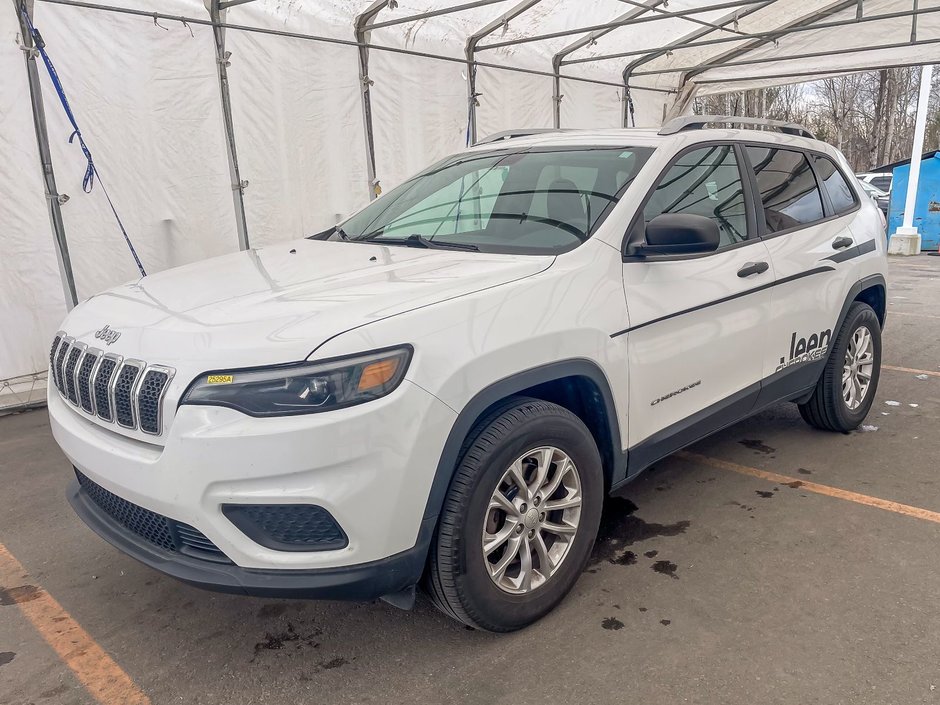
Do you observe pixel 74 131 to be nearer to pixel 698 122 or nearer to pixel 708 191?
pixel 698 122

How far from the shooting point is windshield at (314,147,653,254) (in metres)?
3.01

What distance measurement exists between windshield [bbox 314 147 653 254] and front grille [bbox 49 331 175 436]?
4.44 ft

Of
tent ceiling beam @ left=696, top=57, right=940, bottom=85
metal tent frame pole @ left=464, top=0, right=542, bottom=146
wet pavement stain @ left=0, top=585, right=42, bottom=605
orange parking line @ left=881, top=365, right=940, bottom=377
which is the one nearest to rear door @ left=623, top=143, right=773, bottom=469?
wet pavement stain @ left=0, top=585, right=42, bottom=605

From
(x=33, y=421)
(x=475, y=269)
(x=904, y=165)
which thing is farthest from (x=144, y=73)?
(x=904, y=165)

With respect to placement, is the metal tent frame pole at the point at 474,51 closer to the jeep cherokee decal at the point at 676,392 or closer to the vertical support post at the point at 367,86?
the vertical support post at the point at 367,86

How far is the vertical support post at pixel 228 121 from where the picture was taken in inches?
260

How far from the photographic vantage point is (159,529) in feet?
7.53

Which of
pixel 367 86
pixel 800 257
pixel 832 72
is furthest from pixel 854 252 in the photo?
pixel 832 72

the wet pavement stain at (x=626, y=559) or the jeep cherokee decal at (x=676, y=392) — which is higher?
the jeep cherokee decal at (x=676, y=392)

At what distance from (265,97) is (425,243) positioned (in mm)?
4828

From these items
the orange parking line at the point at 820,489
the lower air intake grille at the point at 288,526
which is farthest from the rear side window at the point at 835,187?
the lower air intake grille at the point at 288,526

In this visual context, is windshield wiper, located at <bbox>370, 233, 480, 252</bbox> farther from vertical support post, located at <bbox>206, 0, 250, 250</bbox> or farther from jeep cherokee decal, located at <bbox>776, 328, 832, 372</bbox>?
vertical support post, located at <bbox>206, 0, 250, 250</bbox>

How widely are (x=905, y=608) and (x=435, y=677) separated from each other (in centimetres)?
173

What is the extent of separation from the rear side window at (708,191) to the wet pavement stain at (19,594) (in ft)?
9.69
